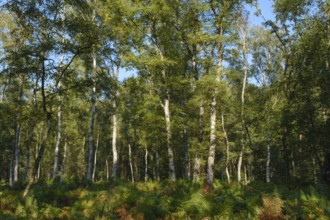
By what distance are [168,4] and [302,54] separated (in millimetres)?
9835

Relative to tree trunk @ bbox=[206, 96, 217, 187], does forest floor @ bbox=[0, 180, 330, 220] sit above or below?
below

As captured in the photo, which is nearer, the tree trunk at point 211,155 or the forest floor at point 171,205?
the forest floor at point 171,205

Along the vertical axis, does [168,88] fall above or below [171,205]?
above

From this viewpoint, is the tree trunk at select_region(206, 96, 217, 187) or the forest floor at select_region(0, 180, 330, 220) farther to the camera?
the tree trunk at select_region(206, 96, 217, 187)

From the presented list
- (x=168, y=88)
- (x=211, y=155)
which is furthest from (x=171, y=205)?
(x=168, y=88)

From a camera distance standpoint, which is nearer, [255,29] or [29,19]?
[29,19]

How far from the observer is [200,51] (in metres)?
20.0

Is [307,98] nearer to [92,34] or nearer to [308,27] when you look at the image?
[308,27]

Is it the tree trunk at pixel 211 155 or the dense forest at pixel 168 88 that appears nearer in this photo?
the dense forest at pixel 168 88

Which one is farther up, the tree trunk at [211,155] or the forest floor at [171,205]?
the tree trunk at [211,155]

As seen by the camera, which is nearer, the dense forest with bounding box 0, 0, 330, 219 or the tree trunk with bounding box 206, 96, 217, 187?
the dense forest with bounding box 0, 0, 330, 219

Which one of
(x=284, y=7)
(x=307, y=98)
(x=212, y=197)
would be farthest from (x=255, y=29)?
(x=212, y=197)

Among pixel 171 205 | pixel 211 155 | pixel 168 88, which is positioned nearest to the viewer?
pixel 171 205

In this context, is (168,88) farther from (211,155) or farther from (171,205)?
(171,205)
